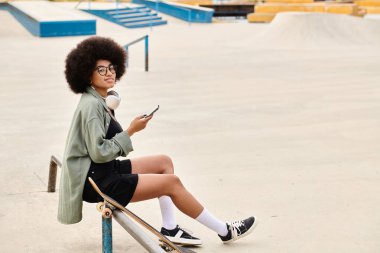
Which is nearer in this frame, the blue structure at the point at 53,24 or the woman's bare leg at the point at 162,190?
the woman's bare leg at the point at 162,190

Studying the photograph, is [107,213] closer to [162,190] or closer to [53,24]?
[162,190]

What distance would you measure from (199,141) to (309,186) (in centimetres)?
220

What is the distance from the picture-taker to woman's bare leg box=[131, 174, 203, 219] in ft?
15.1

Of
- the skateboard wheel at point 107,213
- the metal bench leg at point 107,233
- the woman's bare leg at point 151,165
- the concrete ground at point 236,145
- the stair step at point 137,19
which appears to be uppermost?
the skateboard wheel at point 107,213

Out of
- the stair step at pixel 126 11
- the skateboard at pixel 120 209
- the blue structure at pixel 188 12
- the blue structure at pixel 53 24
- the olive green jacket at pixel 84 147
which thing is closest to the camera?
the skateboard at pixel 120 209

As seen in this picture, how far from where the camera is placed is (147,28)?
Answer: 29.9 m

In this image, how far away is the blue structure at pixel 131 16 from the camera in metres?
30.3

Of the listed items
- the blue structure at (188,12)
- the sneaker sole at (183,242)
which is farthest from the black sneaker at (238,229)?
the blue structure at (188,12)

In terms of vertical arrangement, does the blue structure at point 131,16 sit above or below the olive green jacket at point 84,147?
below

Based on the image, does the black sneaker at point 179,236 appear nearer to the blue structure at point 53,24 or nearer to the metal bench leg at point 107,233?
the metal bench leg at point 107,233

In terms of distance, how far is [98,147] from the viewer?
4348 mm

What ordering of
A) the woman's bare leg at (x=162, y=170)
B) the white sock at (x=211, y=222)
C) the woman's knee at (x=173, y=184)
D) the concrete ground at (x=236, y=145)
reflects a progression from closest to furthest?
the woman's knee at (x=173, y=184)
the white sock at (x=211, y=222)
the woman's bare leg at (x=162, y=170)
the concrete ground at (x=236, y=145)

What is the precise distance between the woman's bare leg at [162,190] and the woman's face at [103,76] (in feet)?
1.92

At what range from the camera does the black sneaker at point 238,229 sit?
4.98 m
